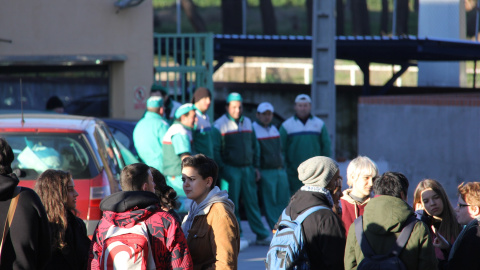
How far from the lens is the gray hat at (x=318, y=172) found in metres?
4.48

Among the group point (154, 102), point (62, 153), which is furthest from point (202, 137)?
point (62, 153)

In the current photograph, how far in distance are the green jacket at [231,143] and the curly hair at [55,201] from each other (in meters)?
4.98

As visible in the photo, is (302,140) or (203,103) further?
(302,140)

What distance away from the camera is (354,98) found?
1877 cm

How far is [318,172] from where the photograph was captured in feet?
14.7

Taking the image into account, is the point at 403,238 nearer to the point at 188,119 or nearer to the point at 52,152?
the point at 52,152

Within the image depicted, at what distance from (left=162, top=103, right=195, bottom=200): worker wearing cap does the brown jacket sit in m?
3.95

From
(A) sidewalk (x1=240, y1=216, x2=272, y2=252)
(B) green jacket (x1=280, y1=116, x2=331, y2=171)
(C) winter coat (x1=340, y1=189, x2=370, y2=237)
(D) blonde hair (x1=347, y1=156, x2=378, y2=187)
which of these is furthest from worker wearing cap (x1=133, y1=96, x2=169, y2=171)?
(C) winter coat (x1=340, y1=189, x2=370, y2=237)

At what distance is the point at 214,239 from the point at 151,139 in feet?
15.9

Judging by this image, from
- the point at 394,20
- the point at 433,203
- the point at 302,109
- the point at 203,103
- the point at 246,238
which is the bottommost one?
the point at 246,238

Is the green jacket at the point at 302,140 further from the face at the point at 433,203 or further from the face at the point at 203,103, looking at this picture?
the face at the point at 433,203

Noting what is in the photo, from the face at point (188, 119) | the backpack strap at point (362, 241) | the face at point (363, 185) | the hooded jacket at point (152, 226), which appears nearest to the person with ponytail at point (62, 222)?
the hooded jacket at point (152, 226)

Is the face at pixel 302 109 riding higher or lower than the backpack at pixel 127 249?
higher

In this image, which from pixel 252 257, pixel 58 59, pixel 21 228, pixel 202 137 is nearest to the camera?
pixel 21 228
